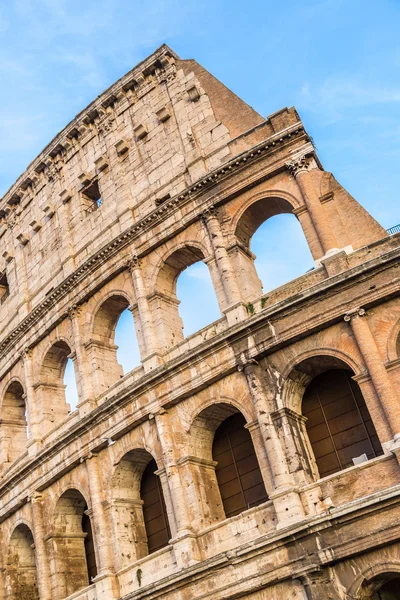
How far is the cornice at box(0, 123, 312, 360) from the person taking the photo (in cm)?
1622

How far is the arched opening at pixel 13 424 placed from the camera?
20.5m

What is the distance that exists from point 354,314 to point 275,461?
9.94ft

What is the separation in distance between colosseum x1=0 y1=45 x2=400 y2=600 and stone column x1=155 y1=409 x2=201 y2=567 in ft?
0.13

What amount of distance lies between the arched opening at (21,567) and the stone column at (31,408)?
6.71 ft

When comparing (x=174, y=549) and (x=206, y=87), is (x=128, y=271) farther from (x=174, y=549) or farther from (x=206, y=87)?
(x=174, y=549)

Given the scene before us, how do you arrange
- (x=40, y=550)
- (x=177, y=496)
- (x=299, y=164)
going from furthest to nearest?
(x=40, y=550) < (x=299, y=164) < (x=177, y=496)

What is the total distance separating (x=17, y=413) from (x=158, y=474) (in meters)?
7.55

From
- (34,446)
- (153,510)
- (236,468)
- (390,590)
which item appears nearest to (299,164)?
(236,468)

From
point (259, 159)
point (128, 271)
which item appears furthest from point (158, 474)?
point (259, 159)

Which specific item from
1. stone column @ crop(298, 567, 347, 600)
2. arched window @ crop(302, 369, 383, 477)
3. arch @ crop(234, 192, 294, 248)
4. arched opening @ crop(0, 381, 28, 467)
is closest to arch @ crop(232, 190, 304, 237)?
arch @ crop(234, 192, 294, 248)

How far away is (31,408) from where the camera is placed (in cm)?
1925

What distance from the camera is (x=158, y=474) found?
49.5 feet

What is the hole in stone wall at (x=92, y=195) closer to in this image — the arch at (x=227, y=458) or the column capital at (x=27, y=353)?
the column capital at (x=27, y=353)

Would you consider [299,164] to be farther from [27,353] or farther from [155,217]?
[27,353]
